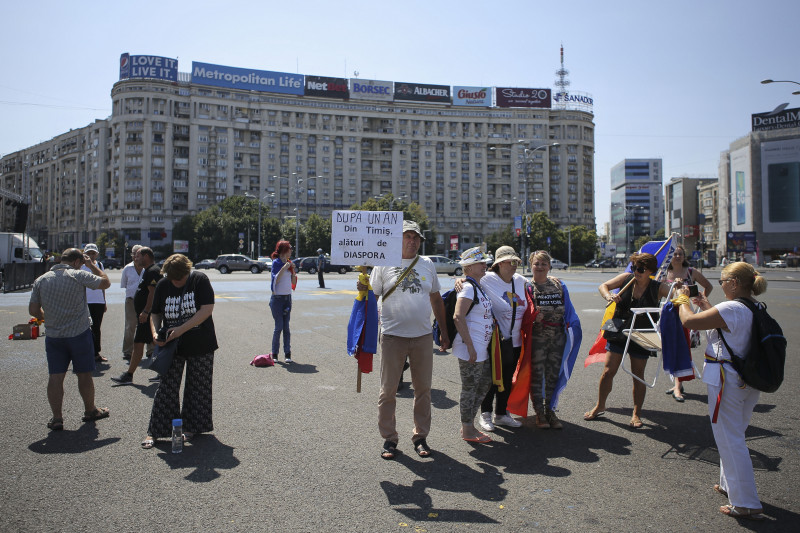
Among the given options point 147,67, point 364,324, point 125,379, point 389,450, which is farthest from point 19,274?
point 147,67

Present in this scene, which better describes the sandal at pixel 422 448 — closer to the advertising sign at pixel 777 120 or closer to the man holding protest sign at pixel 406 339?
the man holding protest sign at pixel 406 339

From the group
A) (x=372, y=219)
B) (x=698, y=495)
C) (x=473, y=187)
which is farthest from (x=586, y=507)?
(x=473, y=187)

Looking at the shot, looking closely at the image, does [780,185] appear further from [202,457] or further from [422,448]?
[202,457]

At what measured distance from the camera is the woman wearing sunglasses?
5.75 meters

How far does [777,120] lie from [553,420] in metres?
112

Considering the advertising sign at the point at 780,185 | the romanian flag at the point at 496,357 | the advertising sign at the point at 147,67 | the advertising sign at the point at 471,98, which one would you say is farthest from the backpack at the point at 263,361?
the advertising sign at the point at 471,98

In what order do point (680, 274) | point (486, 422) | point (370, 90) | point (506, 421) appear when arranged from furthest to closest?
point (370, 90)
point (680, 274)
point (506, 421)
point (486, 422)

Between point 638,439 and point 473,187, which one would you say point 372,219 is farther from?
point 473,187

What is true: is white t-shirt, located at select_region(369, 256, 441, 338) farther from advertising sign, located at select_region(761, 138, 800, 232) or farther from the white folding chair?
advertising sign, located at select_region(761, 138, 800, 232)

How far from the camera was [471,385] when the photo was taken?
5.15 m

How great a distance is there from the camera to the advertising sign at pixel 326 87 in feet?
362

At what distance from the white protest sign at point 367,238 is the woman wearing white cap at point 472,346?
68cm

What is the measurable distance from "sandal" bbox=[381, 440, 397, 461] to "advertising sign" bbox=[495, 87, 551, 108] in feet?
403

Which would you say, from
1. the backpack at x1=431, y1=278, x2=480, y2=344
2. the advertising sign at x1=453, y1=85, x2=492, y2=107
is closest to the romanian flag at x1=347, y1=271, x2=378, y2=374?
the backpack at x1=431, y1=278, x2=480, y2=344
